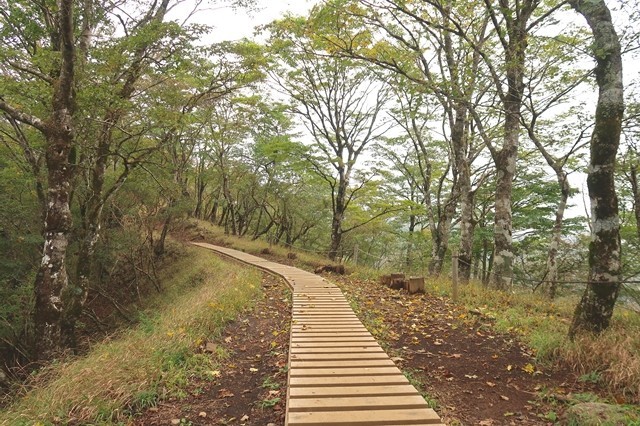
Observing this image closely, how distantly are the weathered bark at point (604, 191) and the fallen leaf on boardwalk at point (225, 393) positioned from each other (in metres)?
4.51

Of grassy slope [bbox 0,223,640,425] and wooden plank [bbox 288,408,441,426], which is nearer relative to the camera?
wooden plank [bbox 288,408,441,426]

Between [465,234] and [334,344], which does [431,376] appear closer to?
[334,344]

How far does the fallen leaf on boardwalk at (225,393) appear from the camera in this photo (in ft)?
12.7

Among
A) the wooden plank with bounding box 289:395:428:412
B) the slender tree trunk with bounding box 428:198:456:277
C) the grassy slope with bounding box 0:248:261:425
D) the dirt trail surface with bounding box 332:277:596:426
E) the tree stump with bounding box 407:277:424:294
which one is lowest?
the grassy slope with bounding box 0:248:261:425

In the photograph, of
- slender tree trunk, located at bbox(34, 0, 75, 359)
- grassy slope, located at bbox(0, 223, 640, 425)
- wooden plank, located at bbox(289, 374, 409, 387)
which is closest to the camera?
grassy slope, located at bbox(0, 223, 640, 425)

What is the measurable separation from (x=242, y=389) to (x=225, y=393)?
20 centimetres

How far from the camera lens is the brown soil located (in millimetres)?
3422

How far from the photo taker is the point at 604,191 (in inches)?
191

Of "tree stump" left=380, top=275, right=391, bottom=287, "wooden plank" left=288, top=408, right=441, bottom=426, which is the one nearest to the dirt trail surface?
"wooden plank" left=288, top=408, right=441, bottom=426

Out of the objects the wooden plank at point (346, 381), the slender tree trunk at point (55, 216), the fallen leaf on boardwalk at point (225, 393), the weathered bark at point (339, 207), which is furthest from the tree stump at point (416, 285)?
the weathered bark at point (339, 207)

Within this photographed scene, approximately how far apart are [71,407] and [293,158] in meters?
14.7

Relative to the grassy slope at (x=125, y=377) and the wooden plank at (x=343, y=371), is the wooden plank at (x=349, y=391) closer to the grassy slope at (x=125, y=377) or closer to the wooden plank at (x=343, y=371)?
the wooden plank at (x=343, y=371)

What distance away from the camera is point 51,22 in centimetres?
818

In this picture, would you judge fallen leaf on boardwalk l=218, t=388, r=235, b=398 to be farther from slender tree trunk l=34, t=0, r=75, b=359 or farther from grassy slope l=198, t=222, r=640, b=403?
slender tree trunk l=34, t=0, r=75, b=359
